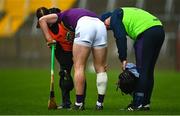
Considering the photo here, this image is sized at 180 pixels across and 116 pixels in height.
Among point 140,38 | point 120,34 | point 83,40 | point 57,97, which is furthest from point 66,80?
point 57,97

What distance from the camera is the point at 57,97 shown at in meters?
13.6

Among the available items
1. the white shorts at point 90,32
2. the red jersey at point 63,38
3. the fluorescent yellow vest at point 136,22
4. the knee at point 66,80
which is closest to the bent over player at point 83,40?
the white shorts at point 90,32

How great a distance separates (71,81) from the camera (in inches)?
428

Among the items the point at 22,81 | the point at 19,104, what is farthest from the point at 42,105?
the point at 22,81

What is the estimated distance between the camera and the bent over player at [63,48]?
1062 centimetres

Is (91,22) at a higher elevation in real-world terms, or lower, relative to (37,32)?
higher

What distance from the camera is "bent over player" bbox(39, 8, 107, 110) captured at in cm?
1012

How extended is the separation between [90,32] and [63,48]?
82 cm

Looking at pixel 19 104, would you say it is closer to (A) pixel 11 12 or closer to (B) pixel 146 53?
(B) pixel 146 53

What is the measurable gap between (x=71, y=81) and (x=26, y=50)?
17.2 metres

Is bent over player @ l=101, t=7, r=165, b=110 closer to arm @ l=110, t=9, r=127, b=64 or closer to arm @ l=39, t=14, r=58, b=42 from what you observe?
arm @ l=110, t=9, r=127, b=64

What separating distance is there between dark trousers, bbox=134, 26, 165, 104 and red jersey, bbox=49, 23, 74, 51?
100cm

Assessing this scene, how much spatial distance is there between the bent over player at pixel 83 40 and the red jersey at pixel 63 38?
118 millimetres

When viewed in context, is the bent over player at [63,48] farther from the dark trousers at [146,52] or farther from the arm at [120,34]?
the dark trousers at [146,52]
